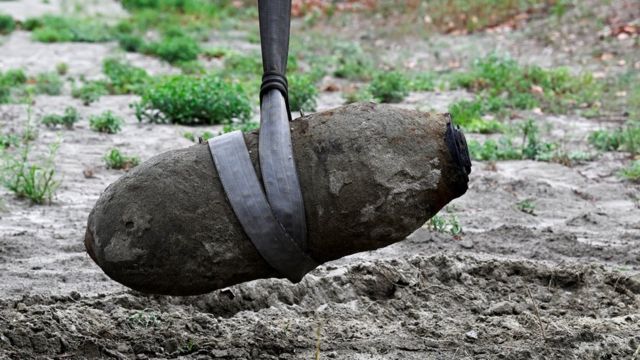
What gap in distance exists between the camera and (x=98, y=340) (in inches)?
134

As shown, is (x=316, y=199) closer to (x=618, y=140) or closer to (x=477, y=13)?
(x=618, y=140)

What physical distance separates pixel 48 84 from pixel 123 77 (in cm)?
75

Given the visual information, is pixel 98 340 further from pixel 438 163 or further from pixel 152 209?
pixel 438 163

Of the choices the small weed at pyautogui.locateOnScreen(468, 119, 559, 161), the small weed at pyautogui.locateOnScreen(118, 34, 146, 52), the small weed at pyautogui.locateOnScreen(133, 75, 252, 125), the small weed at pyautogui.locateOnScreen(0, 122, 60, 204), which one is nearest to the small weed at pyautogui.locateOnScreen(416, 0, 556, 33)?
the small weed at pyautogui.locateOnScreen(118, 34, 146, 52)

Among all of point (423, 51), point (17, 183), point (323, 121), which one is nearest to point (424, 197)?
point (323, 121)

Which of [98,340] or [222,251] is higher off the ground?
[222,251]

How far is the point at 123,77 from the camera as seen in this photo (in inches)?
394

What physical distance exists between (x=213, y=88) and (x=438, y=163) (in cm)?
556

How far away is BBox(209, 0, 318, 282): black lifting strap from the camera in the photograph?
285cm

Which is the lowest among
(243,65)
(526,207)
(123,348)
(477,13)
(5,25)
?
(526,207)

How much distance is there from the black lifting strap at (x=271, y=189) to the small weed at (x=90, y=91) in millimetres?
6272

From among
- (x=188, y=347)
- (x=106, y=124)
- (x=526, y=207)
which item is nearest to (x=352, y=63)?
(x=106, y=124)

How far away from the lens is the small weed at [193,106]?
803 cm

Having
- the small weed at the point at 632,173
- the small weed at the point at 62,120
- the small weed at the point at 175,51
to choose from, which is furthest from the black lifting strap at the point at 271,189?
the small weed at the point at 175,51
